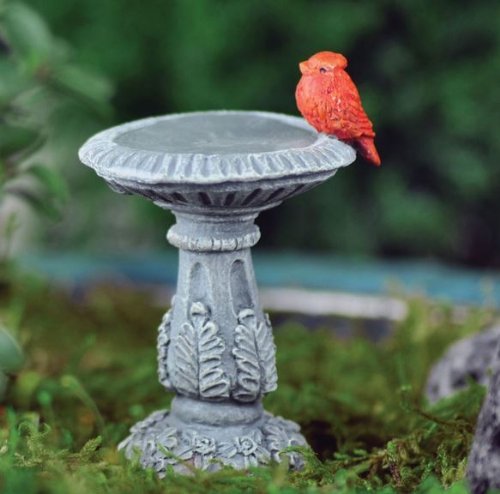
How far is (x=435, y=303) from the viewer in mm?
2314

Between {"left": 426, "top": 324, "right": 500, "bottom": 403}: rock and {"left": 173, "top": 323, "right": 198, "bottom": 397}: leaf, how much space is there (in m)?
0.54

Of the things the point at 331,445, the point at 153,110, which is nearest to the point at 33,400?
the point at 331,445

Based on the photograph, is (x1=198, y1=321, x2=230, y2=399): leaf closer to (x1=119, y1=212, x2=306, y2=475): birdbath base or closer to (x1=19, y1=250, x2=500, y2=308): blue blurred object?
(x1=119, y1=212, x2=306, y2=475): birdbath base

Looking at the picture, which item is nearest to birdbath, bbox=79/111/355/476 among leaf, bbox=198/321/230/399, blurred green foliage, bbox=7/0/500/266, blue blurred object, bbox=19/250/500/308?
leaf, bbox=198/321/230/399

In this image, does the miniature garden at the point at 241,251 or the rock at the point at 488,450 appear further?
the miniature garden at the point at 241,251

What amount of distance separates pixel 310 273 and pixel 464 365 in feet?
2.97

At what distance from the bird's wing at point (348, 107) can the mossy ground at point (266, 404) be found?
0.42 meters

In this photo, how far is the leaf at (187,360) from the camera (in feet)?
4.88

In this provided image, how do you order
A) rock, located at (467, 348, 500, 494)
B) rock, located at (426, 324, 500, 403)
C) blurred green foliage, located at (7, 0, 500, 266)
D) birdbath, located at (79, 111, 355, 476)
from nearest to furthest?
1. rock, located at (467, 348, 500, 494)
2. birdbath, located at (79, 111, 355, 476)
3. rock, located at (426, 324, 500, 403)
4. blurred green foliage, located at (7, 0, 500, 266)

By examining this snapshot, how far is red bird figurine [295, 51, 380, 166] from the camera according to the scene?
147 centimetres

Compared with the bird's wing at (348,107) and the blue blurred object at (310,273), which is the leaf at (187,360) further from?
the blue blurred object at (310,273)

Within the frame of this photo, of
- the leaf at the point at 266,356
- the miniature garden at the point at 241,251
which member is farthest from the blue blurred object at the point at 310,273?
the leaf at the point at 266,356

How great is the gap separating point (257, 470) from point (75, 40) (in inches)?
75.0

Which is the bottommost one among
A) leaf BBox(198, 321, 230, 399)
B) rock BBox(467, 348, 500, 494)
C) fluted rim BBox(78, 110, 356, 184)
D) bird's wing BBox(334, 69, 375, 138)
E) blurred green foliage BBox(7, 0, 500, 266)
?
rock BBox(467, 348, 500, 494)
